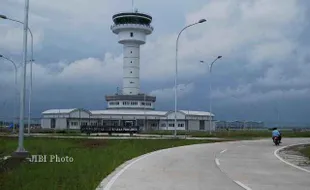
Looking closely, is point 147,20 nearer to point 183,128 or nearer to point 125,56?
point 125,56

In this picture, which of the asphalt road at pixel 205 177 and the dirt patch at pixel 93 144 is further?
the dirt patch at pixel 93 144

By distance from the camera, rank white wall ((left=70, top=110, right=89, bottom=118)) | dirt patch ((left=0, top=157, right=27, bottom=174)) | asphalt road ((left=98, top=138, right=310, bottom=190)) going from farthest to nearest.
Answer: white wall ((left=70, top=110, right=89, bottom=118)) < dirt patch ((left=0, top=157, right=27, bottom=174)) < asphalt road ((left=98, top=138, right=310, bottom=190))

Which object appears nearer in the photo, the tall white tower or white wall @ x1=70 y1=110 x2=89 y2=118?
white wall @ x1=70 y1=110 x2=89 y2=118

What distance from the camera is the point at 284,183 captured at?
12078 millimetres

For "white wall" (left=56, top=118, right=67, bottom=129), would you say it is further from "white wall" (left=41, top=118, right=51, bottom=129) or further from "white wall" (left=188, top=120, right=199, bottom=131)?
"white wall" (left=188, top=120, right=199, bottom=131)

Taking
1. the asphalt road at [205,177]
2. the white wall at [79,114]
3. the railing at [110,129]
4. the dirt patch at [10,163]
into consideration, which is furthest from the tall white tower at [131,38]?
the asphalt road at [205,177]

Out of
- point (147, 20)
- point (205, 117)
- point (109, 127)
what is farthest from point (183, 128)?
point (109, 127)

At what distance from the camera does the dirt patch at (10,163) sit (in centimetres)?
1421

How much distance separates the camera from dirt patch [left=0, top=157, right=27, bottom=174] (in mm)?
14209

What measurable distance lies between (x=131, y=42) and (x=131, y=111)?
14.5 meters

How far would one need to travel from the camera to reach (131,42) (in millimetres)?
88562

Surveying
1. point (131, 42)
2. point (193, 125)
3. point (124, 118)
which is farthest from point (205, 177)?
point (193, 125)

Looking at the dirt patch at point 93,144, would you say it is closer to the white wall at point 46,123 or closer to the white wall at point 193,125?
the white wall at point 193,125

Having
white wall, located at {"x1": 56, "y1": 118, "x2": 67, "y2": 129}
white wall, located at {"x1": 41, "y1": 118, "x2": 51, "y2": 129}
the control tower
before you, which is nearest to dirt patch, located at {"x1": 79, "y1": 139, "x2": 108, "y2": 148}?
white wall, located at {"x1": 56, "y1": 118, "x2": 67, "y2": 129}
